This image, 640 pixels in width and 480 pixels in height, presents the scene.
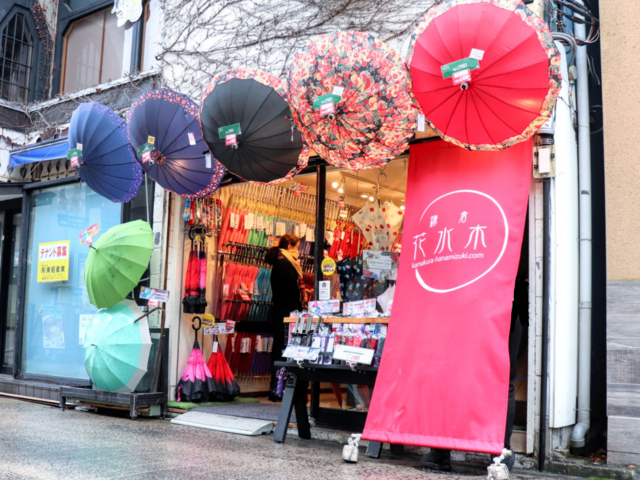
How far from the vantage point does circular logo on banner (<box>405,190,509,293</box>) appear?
4.86m

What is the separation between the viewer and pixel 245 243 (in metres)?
8.49

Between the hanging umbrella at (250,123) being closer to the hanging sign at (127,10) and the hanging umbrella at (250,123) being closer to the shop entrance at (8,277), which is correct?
the hanging sign at (127,10)

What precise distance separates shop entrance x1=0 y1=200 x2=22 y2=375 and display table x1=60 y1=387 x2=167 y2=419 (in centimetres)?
334

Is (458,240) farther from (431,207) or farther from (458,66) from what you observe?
(458,66)

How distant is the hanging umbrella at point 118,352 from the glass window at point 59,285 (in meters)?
1.44

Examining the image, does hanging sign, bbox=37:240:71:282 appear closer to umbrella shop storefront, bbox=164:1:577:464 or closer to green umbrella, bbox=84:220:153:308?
green umbrella, bbox=84:220:153:308

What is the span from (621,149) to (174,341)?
4939mm

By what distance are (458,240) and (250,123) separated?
183 centimetres

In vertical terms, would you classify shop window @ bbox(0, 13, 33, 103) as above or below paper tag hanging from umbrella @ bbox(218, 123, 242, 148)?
above

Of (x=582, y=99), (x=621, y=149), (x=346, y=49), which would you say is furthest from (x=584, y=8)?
(x=346, y=49)

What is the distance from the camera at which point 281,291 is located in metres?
8.05

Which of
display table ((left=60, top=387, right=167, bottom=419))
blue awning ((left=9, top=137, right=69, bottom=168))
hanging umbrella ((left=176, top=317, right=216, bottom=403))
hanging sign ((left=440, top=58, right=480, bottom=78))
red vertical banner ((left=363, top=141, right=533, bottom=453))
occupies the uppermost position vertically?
blue awning ((left=9, top=137, right=69, bottom=168))

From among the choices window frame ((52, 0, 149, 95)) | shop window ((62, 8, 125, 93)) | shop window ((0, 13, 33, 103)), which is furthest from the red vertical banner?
shop window ((0, 13, 33, 103))

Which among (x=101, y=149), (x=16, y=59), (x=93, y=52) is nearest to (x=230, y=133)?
(x=101, y=149)
